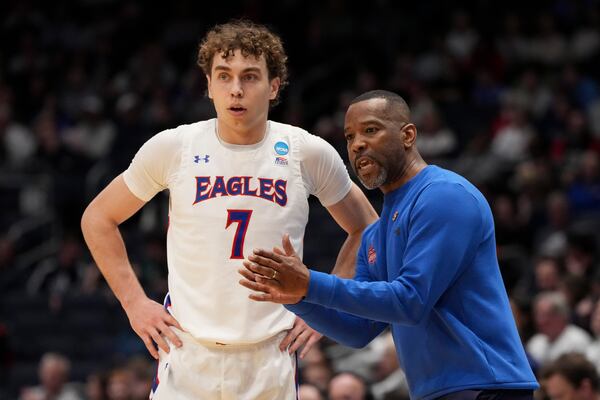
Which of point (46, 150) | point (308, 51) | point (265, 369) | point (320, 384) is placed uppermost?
point (308, 51)

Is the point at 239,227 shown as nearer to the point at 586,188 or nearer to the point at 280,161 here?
the point at 280,161

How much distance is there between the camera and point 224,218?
16.9 ft

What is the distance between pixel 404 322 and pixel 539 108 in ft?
37.5

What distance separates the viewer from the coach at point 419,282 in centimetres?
433

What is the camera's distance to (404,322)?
174 inches

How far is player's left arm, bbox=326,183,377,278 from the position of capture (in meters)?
5.61

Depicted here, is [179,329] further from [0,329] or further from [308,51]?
[308,51]

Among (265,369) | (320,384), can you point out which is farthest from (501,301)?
(320,384)

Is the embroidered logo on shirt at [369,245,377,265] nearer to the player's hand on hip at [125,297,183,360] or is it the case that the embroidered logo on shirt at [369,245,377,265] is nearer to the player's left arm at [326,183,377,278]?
the player's left arm at [326,183,377,278]

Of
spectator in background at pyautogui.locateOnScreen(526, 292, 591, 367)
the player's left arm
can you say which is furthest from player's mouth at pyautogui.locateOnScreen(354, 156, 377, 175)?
spectator in background at pyautogui.locateOnScreen(526, 292, 591, 367)

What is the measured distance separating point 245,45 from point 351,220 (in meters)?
1.10

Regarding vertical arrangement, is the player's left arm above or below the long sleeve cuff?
above

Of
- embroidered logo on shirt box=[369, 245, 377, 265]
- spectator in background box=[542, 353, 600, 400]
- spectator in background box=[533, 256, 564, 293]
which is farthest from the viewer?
spectator in background box=[533, 256, 564, 293]

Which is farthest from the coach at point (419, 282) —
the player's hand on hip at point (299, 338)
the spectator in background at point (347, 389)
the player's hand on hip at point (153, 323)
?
the spectator in background at point (347, 389)
